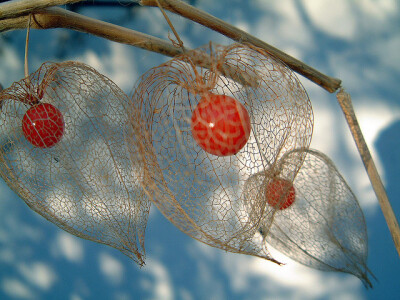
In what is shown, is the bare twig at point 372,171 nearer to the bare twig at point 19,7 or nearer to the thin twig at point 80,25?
the thin twig at point 80,25

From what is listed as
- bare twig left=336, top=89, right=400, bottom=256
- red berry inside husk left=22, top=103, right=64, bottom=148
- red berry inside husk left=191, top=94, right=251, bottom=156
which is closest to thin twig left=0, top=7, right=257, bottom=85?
red berry inside husk left=22, top=103, right=64, bottom=148

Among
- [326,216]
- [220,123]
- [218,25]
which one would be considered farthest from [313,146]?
[220,123]

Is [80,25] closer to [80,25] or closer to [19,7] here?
[80,25]

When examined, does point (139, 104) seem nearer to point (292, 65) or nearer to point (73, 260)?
point (292, 65)


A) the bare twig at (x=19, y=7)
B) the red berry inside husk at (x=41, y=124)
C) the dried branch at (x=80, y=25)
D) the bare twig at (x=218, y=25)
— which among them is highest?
the bare twig at (x=218, y=25)

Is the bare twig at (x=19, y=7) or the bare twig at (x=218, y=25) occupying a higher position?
the bare twig at (x=218, y=25)

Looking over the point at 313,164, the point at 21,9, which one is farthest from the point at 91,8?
the point at 313,164

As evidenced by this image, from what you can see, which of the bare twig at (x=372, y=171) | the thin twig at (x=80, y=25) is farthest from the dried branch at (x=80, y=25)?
the bare twig at (x=372, y=171)
